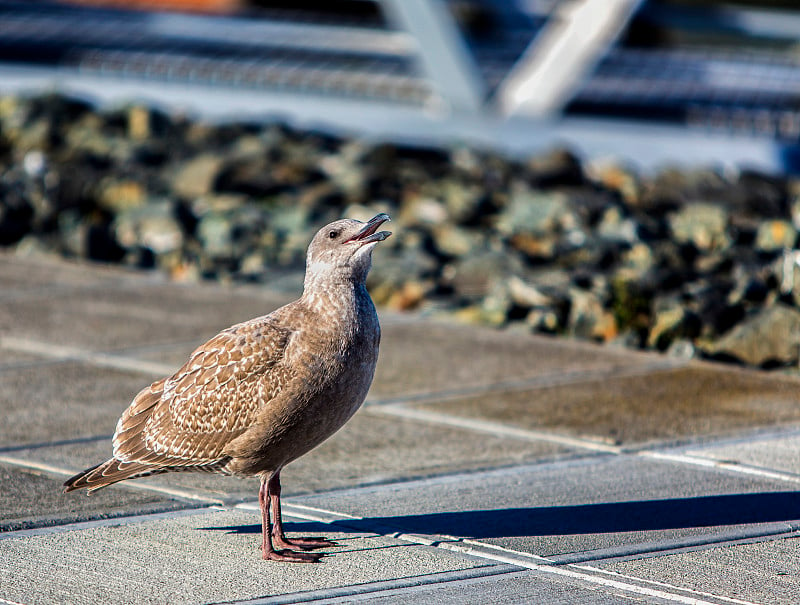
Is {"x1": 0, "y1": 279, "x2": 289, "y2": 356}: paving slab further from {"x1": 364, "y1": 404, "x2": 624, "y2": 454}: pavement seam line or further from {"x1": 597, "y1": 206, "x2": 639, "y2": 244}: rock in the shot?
{"x1": 597, "y1": 206, "x2": 639, "y2": 244}: rock

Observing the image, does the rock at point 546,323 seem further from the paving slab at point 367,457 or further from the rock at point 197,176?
the rock at point 197,176

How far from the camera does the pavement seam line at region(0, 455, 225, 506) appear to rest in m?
5.98

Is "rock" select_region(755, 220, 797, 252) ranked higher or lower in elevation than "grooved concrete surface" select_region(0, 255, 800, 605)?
higher

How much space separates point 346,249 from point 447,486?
145cm

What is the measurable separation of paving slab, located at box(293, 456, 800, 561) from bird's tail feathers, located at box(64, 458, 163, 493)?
875 mm

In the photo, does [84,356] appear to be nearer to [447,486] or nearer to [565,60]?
[447,486]

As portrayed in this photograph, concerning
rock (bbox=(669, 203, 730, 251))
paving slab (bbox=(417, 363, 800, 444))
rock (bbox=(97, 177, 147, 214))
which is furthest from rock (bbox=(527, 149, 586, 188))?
paving slab (bbox=(417, 363, 800, 444))

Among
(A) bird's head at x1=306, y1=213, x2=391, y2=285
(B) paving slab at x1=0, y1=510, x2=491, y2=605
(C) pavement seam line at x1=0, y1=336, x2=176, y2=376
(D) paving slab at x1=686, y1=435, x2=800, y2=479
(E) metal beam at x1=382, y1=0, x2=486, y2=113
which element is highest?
(E) metal beam at x1=382, y1=0, x2=486, y2=113

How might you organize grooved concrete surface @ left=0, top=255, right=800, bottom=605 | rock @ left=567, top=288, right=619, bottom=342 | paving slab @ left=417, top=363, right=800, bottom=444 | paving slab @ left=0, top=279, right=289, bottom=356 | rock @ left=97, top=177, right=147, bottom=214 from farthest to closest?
1. rock @ left=97, top=177, right=147, bottom=214
2. rock @ left=567, top=288, right=619, bottom=342
3. paving slab @ left=0, top=279, right=289, bottom=356
4. paving slab @ left=417, top=363, right=800, bottom=444
5. grooved concrete surface @ left=0, top=255, right=800, bottom=605

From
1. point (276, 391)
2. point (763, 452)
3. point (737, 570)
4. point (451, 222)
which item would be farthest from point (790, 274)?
point (276, 391)

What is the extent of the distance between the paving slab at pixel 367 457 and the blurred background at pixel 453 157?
2417mm

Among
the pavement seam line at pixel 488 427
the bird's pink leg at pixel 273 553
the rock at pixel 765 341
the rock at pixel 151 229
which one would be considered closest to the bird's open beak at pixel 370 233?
the bird's pink leg at pixel 273 553

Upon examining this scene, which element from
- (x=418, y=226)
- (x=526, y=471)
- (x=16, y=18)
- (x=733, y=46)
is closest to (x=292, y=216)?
(x=418, y=226)

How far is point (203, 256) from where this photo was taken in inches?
456
